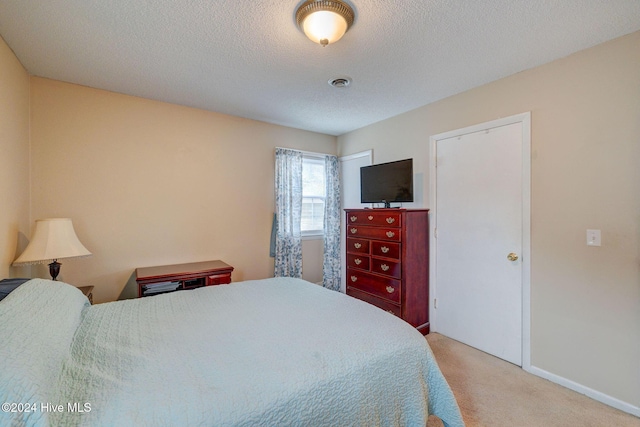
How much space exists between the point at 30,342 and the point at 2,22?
Answer: 2.10m

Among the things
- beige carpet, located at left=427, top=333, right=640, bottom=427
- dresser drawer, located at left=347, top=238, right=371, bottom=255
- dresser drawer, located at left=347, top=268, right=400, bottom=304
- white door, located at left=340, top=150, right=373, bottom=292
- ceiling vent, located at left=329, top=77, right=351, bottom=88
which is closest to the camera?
beige carpet, located at left=427, top=333, right=640, bottom=427

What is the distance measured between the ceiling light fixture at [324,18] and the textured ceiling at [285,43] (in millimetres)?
66

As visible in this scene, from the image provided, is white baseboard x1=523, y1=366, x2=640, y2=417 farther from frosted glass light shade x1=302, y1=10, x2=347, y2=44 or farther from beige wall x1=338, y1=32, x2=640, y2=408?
frosted glass light shade x1=302, y1=10, x2=347, y2=44

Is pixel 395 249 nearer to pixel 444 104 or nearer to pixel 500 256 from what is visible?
pixel 500 256

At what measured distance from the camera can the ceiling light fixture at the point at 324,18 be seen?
1591mm

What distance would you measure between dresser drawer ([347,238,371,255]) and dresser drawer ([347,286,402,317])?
49 cm

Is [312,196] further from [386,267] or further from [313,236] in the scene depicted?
[386,267]

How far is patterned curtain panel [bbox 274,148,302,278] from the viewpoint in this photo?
379 cm

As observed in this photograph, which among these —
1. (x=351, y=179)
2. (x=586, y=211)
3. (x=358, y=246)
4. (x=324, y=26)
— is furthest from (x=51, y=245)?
(x=586, y=211)

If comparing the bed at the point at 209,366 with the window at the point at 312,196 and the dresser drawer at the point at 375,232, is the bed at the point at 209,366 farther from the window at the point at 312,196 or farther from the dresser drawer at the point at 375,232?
the window at the point at 312,196

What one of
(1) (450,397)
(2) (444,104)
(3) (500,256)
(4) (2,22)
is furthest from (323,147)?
(1) (450,397)

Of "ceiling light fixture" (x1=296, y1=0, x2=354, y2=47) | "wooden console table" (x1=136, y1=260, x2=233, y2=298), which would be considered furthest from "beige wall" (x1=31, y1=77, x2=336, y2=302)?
"ceiling light fixture" (x1=296, y1=0, x2=354, y2=47)

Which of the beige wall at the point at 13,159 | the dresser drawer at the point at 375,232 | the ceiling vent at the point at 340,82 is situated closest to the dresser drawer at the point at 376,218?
the dresser drawer at the point at 375,232

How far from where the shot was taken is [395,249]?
2943 millimetres
